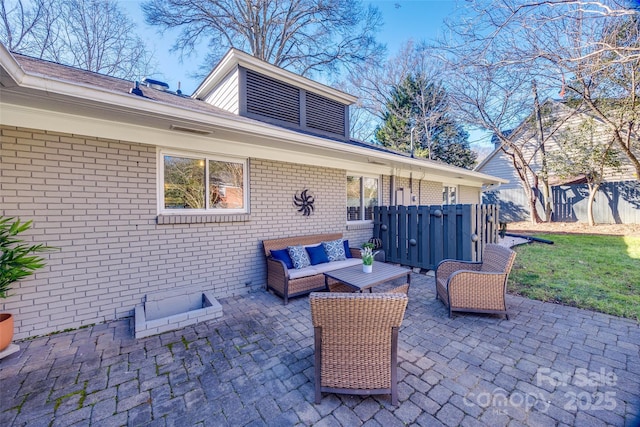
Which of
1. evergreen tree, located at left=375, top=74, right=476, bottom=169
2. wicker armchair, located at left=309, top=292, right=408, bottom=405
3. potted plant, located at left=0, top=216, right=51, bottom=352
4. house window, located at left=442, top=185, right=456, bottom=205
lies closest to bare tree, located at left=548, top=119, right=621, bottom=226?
evergreen tree, located at left=375, top=74, right=476, bottom=169

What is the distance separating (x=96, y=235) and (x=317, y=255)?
342cm

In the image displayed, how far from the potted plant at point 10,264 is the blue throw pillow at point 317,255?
3.69 meters

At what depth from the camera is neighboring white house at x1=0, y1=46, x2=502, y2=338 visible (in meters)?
3.23

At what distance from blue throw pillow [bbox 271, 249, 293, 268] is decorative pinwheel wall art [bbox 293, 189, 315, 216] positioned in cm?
120

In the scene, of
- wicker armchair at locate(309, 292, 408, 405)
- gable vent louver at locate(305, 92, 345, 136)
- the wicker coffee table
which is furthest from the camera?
gable vent louver at locate(305, 92, 345, 136)

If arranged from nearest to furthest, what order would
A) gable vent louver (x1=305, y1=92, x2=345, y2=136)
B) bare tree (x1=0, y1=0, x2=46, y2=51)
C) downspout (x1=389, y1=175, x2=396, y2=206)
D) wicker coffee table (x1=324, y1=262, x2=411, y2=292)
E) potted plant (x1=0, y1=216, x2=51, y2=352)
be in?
potted plant (x1=0, y1=216, x2=51, y2=352), wicker coffee table (x1=324, y1=262, x2=411, y2=292), gable vent louver (x1=305, y1=92, x2=345, y2=136), downspout (x1=389, y1=175, x2=396, y2=206), bare tree (x1=0, y1=0, x2=46, y2=51)

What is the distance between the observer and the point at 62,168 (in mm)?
3469

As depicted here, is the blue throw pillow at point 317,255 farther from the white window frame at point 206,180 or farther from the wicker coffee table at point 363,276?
the white window frame at point 206,180

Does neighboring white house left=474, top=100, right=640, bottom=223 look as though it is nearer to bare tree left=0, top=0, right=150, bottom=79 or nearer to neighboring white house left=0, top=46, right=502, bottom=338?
neighboring white house left=0, top=46, right=502, bottom=338

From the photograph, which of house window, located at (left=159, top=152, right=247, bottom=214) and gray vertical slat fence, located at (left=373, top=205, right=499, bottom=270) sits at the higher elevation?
house window, located at (left=159, top=152, right=247, bottom=214)

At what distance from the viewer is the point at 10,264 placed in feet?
9.62

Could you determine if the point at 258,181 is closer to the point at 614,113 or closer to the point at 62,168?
the point at 62,168

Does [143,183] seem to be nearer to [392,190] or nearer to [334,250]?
[334,250]

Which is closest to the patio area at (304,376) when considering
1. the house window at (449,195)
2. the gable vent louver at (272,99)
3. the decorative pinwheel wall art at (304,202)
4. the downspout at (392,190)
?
the decorative pinwheel wall art at (304,202)
